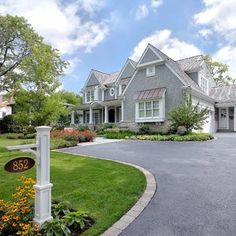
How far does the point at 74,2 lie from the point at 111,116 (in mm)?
18359

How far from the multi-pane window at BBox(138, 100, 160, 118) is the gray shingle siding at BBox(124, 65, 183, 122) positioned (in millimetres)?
905

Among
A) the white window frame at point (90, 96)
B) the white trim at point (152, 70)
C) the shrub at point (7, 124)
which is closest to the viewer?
the white trim at point (152, 70)

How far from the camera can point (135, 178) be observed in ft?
20.1

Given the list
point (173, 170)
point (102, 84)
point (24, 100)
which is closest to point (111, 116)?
point (102, 84)

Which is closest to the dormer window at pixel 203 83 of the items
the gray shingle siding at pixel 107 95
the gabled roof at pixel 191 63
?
the gabled roof at pixel 191 63

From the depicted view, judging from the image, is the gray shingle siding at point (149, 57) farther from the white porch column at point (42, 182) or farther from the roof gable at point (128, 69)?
the white porch column at point (42, 182)

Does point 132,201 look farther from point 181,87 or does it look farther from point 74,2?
point 181,87

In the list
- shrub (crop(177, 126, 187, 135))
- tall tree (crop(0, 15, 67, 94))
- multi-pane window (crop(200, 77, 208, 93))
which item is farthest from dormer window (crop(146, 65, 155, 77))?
tall tree (crop(0, 15, 67, 94))

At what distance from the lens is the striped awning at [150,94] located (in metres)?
21.4

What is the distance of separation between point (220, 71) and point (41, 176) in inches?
1658

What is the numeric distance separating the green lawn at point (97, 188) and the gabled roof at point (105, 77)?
2417cm

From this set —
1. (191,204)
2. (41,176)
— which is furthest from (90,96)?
(41,176)

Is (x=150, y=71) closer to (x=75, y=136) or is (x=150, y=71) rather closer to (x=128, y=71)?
(x=128, y=71)

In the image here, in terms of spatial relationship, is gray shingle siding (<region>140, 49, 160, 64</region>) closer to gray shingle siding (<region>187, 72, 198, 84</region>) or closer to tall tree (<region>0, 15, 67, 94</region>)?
gray shingle siding (<region>187, 72, 198, 84</region>)
